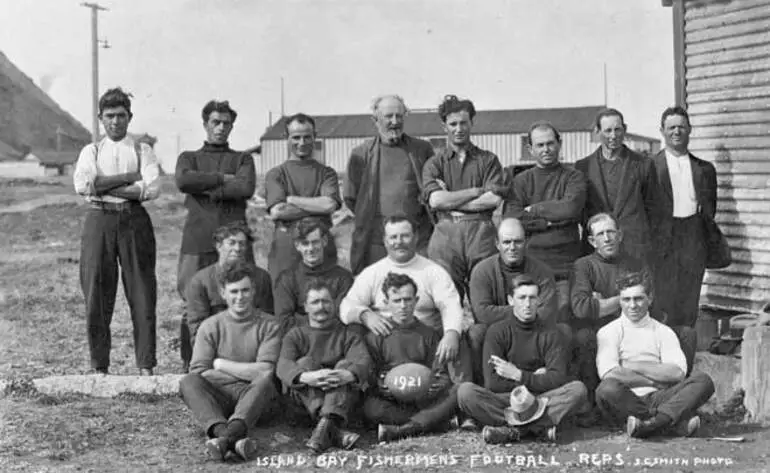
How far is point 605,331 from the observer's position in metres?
6.50

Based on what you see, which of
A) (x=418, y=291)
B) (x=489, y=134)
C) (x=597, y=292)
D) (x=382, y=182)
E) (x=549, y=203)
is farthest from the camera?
(x=489, y=134)

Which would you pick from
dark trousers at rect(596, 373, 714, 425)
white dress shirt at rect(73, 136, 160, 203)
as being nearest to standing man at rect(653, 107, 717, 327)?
dark trousers at rect(596, 373, 714, 425)

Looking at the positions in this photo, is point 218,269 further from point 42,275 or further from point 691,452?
point 42,275

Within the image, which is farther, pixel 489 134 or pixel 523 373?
pixel 489 134

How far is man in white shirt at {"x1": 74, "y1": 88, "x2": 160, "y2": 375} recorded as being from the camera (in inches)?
292

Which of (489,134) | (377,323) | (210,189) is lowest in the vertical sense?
(377,323)

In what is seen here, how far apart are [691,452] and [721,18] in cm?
520

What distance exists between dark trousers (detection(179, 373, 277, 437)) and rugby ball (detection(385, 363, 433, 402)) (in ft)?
2.38

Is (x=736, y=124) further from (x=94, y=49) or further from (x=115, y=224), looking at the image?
(x=94, y=49)

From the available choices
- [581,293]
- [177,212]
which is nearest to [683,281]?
[581,293]

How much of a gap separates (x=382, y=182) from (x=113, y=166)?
1.95 metres

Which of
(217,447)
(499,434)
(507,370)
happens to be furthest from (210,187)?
(499,434)

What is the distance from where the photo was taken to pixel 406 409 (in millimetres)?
6387

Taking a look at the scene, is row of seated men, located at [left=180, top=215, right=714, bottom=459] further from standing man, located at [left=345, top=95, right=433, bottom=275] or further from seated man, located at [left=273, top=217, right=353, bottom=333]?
standing man, located at [left=345, top=95, right=433, bottom=275]
